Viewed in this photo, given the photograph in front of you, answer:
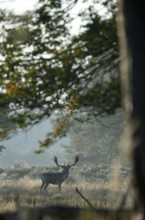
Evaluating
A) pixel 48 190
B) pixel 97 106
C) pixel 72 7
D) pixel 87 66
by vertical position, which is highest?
pixel 72 7

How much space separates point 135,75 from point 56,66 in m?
4.10

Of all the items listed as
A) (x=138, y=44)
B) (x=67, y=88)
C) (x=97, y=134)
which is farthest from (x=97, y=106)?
(x=97, y=134)

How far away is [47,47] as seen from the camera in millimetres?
9297

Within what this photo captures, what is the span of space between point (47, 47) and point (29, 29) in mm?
364

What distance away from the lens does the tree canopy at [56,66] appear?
904 centimetres

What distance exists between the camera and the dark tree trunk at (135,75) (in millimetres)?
4949

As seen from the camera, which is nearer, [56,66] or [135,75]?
[135,75]

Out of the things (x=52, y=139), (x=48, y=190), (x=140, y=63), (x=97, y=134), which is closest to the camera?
(x=140, y=63)

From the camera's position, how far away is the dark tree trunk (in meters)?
4.95

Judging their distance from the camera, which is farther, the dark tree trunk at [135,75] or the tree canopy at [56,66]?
the tree canopy at [56,66]

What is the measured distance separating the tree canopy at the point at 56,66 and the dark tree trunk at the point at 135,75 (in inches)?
141

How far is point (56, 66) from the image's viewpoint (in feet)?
30.2

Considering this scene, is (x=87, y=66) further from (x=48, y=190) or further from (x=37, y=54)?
(x=48, y=190)

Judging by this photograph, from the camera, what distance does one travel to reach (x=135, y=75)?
17.0 ft
